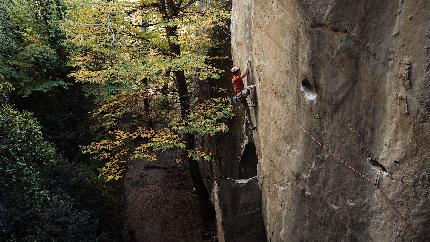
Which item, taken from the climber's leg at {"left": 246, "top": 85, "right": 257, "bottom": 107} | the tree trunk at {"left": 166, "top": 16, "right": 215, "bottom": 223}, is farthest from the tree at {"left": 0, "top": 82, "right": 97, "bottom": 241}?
the climber's leg at {"left": 246, "top": 85, "right": 257, "bottom": 107}

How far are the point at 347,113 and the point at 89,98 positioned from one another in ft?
47.8

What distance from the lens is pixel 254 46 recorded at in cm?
888

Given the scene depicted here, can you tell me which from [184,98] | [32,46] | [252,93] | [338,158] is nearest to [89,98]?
[32,46]

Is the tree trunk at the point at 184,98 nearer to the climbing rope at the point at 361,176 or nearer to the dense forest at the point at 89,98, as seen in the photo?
the dense forest at the point at 89,98

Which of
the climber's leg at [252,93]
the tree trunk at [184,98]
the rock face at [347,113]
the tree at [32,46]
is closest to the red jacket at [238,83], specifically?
the climber's leg at [252,93]

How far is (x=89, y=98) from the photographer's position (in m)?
17.8

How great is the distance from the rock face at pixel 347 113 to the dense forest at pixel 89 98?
4.42 metres

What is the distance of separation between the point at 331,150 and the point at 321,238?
1805 mm

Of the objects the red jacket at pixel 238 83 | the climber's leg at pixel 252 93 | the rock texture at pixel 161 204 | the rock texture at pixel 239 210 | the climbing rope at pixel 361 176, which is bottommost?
the rock texture at pixel 161 204

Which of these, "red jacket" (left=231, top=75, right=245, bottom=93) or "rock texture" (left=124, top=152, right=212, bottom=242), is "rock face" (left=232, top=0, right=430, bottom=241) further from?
"rock texture" (left=124, top=152, right=212, bottom=242)

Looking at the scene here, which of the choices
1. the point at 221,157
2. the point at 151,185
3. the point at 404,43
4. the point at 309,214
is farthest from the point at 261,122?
the point at 151,185

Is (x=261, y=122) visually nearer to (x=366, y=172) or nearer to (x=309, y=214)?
(x=309, y=214)

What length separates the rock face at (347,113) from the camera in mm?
4715

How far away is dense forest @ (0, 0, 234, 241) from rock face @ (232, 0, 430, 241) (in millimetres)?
4420
